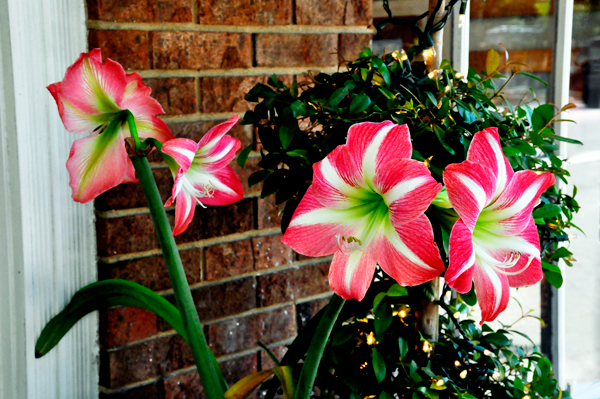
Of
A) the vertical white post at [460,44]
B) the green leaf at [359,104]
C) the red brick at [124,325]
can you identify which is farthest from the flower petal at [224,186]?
the vertical white post at [460,44]

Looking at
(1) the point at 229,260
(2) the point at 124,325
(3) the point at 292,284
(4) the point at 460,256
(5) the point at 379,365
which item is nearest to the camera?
(4) the point at 460,256

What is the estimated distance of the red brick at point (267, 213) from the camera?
124 cm

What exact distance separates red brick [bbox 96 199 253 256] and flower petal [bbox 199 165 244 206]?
212mm

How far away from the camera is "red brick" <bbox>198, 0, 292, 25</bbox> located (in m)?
1.12

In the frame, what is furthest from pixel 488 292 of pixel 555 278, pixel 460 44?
pixel 460 44

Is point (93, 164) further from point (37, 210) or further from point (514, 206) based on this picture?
point (514, 206)

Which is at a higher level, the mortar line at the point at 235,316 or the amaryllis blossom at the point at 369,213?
the amaryllis blossom at the point at 369,213

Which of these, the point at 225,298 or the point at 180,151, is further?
the point at 225,298

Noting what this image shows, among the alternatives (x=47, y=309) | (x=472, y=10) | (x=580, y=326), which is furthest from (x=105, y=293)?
(x=580, y=326)

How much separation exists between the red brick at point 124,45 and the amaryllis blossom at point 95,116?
188 millimetres

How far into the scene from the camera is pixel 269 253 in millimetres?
1266

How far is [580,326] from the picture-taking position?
6.44 feet

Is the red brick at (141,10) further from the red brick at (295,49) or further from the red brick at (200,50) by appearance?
the red brick at (295,49)

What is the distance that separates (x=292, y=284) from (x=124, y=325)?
0.39 m
